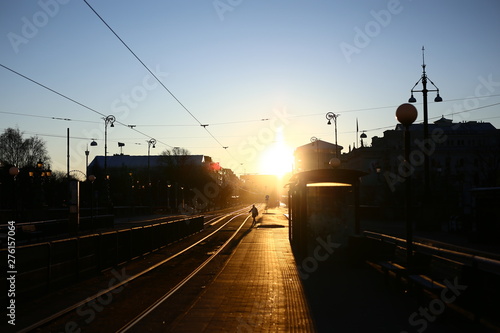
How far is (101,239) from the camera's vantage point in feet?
55.9

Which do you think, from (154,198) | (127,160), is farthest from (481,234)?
(127,160)

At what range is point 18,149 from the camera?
102938mm

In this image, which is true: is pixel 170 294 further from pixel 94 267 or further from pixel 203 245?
pixel 203 245

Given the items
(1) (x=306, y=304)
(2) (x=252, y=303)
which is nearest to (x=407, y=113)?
(1) (x=306, y=304)

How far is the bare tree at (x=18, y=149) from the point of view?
10150 cm

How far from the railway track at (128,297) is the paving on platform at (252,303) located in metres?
0.43

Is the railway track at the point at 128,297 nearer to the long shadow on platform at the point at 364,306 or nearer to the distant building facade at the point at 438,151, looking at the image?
the long shadow on platform at the point at 364,306

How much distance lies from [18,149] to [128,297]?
99232 mm

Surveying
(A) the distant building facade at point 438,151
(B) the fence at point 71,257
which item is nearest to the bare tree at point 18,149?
(A) the distant building facade at point 438,151

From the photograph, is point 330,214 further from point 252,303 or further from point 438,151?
point 438,151

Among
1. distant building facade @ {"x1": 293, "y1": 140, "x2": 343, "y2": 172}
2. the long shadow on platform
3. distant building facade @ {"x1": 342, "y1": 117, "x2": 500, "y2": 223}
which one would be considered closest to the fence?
the long shadow on platform

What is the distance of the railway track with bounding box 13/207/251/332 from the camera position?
31.7 ft

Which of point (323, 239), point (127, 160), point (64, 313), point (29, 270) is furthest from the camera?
point (127, 160)

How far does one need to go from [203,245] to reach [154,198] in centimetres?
8923
